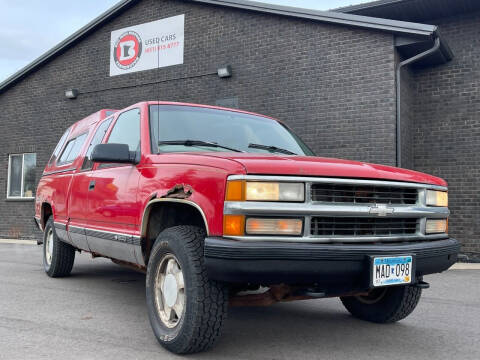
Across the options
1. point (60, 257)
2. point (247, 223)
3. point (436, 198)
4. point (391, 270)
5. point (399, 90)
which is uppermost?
point (399, 90)

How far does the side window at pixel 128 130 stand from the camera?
440cm

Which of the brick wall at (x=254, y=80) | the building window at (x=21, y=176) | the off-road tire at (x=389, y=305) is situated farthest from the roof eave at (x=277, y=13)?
the off-road tire at (x=389, y=305)

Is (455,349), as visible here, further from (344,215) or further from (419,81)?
(419,81)

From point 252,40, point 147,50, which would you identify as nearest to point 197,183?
point 252,40

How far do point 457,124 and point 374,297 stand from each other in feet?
Answer: 21.0

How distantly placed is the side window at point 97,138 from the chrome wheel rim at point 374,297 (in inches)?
114

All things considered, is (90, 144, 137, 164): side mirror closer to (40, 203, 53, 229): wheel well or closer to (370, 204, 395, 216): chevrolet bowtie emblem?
(370, 204, 395, 216): chevrolet bowtie emblem

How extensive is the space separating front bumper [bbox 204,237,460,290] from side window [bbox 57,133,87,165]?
352 centimetres

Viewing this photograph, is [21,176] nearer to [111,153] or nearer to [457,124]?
[457,124]

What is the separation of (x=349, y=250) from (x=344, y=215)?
224mm

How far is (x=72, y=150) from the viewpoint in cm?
629

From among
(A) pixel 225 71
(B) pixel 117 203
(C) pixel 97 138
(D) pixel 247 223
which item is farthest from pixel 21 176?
(D) pixel 247 223

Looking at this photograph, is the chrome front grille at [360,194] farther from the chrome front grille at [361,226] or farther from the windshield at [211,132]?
the windshield at [211,132]

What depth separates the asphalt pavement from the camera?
3434 mm
